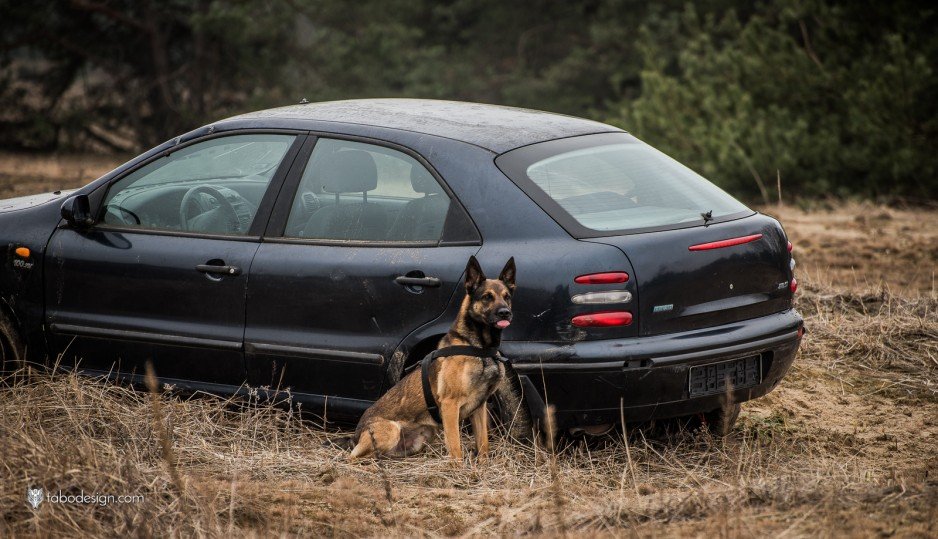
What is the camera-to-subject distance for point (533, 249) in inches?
167

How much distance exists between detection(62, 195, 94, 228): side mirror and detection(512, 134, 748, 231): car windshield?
229 cm

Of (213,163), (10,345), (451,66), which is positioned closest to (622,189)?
(213,163)

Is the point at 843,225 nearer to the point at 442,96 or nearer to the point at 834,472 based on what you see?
the point at 834,472

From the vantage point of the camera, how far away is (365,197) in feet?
15.7

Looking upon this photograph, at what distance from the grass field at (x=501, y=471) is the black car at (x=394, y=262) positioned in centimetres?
28

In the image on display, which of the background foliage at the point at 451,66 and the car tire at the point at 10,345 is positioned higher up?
the background foliage at the point at 451,66

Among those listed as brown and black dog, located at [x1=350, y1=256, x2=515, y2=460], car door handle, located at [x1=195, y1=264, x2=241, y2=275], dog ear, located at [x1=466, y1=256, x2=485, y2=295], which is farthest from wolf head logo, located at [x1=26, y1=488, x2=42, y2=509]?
dog ear, located at [x1=466, y1=256, x2=485, y2=295]

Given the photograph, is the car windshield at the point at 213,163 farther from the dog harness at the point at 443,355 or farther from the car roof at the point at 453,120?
the dog harness at the point at 443,355

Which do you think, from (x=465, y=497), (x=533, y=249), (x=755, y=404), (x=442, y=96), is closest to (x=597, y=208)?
(x=533, y=249)

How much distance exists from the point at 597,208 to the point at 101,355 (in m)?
2.64

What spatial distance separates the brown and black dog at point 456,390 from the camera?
13.4 ft

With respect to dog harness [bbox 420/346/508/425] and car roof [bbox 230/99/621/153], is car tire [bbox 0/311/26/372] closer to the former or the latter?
car roof [bbox 230/99/621/153]

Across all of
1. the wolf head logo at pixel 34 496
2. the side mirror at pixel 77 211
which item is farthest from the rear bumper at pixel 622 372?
the side mirror at pixel 77 211

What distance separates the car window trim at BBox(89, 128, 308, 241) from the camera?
4.84m
